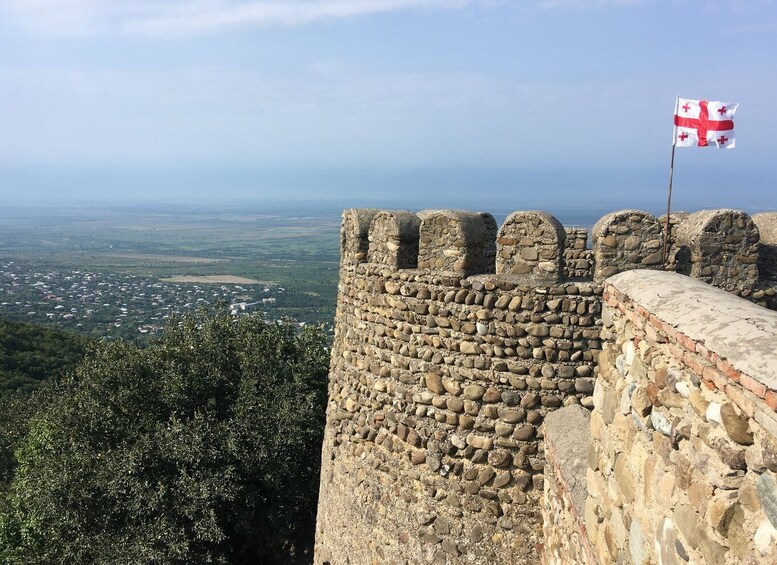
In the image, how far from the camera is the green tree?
951 centimetres

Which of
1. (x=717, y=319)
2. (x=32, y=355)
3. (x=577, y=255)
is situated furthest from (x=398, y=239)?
(x=32, y=355)

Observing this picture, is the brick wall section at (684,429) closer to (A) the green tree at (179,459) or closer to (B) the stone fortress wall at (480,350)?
(B) the stone fortress wall at (480,350)

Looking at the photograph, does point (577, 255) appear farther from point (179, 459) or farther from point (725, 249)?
point (179, 459)

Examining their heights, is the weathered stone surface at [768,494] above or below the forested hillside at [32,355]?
above

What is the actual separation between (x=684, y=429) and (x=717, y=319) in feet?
1.56

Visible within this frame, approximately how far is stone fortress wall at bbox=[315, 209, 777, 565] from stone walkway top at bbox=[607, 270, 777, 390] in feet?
5.35

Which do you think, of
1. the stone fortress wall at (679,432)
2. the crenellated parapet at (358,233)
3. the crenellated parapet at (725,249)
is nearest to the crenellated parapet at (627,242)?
the crenellated parapet at (725,249)

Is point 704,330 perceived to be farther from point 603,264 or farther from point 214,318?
point 214,318

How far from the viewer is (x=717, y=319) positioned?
2594mm

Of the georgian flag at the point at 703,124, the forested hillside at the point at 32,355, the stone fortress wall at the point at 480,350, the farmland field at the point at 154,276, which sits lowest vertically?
the farmland field at the point at 154,276

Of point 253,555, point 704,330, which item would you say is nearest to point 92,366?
point 253,555

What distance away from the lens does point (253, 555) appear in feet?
38.8

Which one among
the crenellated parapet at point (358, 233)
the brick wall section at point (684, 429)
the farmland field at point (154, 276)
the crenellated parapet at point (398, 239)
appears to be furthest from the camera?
the farmland field at point (154, 276)

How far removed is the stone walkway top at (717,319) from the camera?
7.06 feet
